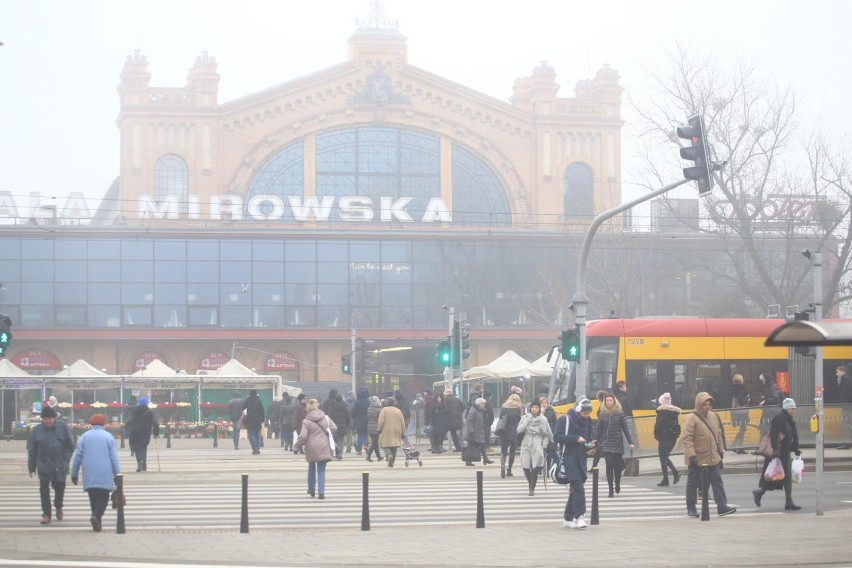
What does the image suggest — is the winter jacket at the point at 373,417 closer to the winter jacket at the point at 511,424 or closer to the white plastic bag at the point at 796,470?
the winter jacket at the point at 511,424

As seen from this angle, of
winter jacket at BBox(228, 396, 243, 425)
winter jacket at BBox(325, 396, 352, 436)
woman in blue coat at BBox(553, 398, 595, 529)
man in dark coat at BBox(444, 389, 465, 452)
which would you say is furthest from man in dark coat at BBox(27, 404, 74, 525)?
winter jacket at BBox(228, 396, 243, 425)

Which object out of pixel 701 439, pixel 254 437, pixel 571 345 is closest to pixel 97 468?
pixel 701 439

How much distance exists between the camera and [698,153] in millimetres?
21031

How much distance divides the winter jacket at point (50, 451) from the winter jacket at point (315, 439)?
162 inches

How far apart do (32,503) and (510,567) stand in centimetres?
1093

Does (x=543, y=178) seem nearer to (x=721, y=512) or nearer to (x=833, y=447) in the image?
(x=833, y=447)

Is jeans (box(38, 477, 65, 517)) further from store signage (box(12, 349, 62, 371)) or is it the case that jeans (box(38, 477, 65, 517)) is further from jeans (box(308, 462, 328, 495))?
store signage (box(12, 349, 62, 371))

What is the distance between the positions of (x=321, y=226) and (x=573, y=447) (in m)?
52.8

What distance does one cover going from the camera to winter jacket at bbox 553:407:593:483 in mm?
16770

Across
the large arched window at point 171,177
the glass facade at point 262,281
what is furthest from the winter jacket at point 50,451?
the large arched window at point 171,177

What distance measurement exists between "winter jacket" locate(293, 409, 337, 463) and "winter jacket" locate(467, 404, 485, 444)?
275 inches

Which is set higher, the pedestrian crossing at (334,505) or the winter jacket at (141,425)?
the winter jacket at (141,425)

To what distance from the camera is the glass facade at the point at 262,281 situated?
213 ft

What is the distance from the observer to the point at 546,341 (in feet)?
222
